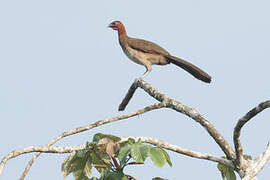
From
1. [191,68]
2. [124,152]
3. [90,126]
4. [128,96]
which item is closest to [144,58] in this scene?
[191,68]

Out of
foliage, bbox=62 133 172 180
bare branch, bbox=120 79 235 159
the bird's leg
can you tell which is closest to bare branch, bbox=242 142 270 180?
bare branch, bbox=120 79 235 159

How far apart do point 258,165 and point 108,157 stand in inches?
53.4

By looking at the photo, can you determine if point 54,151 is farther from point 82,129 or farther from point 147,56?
point 147,56

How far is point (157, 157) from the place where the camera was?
4.18 meters

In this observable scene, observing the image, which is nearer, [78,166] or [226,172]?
[78,166]

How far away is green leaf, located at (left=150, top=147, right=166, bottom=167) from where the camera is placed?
4.14m

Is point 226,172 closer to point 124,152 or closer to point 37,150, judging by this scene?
point 124,152

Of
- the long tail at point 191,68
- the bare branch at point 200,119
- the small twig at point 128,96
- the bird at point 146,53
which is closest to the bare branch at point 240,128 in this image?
the bare branch at point 200,119

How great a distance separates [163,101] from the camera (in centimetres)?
562

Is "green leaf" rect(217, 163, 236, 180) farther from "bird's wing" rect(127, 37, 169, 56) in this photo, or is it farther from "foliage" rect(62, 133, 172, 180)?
"bird's wing" rect(127, 37, 169, 56)

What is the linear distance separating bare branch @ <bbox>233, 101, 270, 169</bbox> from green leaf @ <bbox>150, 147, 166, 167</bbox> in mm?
812

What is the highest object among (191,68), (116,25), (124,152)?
(116,25)

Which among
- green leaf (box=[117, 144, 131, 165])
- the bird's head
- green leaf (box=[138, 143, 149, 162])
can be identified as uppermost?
the bird's head

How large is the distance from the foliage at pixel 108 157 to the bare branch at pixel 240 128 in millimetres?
713
